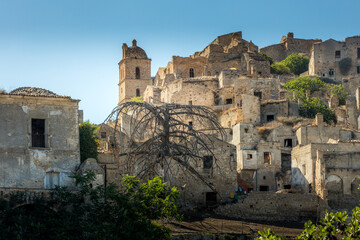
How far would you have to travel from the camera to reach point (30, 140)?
33.2 metres

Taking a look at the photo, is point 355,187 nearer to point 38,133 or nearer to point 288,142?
point 288,142

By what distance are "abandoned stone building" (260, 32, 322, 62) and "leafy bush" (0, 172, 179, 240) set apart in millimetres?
65033

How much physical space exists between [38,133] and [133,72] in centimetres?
5207

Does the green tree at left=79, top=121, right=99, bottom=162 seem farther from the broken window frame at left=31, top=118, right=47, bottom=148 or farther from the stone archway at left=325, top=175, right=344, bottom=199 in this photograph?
the stone archway at left=325, top=175, right=344, bottom=199

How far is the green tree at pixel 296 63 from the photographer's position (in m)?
87.8

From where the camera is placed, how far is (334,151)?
46125 millimetres

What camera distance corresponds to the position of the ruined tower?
277ft

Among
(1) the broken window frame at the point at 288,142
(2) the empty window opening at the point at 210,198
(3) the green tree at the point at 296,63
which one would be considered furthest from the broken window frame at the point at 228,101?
(3) the green tree at the point at 296,63

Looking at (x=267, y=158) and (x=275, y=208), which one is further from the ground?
(x=267, y=158)

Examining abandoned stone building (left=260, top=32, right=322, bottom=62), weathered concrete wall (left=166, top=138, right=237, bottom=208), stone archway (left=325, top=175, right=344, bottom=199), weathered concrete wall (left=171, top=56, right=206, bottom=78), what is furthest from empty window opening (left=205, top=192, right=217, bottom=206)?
abandoned stone building (left=260, top=32, right=322, bottom=62)

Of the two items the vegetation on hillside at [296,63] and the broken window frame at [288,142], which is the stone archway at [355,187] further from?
the vegetation on hillside at [296,63]

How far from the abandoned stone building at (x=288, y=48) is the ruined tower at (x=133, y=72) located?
15988 millimetres

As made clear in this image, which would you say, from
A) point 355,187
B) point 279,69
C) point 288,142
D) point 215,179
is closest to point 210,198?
point 215,179

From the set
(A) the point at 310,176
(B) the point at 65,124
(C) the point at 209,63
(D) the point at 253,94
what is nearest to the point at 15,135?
(B) the point at 65,124
